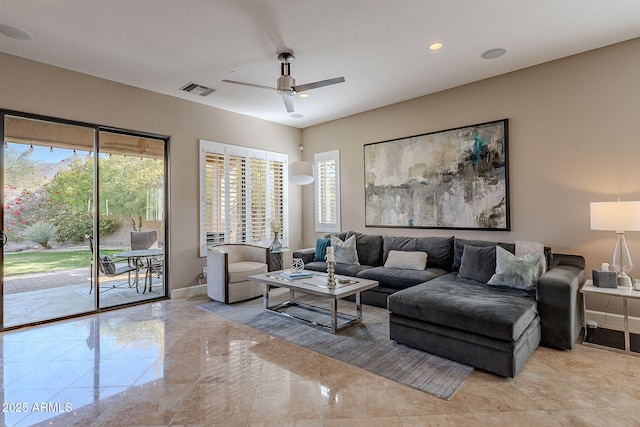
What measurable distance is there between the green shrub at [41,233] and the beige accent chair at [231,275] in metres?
2.12

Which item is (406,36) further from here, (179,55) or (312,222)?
(312,222)

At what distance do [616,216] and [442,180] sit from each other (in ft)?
6.85

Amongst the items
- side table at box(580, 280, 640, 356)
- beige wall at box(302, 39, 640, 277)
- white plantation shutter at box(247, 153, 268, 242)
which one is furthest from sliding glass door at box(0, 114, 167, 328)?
side table at box(580, 280, 640, 356)

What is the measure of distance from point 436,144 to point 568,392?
3482mm

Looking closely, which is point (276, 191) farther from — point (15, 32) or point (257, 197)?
point (15, 32)

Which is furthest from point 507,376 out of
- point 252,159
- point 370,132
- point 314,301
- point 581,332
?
point 252,159

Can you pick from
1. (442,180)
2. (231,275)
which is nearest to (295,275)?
(231,275)

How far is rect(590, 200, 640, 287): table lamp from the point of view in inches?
114

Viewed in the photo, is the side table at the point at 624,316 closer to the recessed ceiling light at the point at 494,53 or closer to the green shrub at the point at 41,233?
the recessed ceiling light at the point at 494,53

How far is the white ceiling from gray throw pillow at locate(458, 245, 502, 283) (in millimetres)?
2309

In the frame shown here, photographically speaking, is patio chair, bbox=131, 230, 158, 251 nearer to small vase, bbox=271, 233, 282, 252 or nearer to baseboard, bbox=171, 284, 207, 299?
baseboard, bbox=171, 284, 207, 299

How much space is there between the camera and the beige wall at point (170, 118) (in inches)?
145

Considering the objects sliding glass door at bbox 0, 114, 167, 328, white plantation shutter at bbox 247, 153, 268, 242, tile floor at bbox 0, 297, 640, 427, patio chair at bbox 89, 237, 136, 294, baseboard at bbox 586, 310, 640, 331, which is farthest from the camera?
white plantation shutter at bbox 247, 153, 268, 242

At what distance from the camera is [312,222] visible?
22.0 ft
